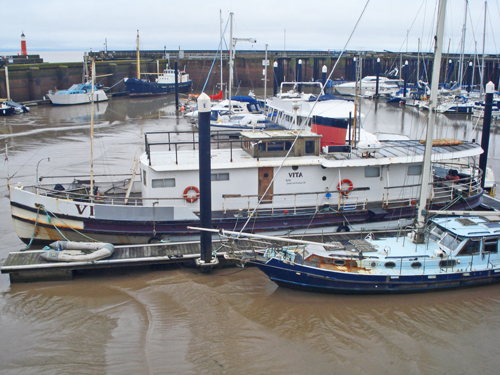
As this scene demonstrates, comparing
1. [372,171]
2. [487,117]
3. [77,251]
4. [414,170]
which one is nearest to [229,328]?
[77,251]

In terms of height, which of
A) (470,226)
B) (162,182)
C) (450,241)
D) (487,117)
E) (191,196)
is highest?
(487,117)

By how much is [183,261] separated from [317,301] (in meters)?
3.87

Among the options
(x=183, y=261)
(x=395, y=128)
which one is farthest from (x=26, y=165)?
(x=395, y=128)

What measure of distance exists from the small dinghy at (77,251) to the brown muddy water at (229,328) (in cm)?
63

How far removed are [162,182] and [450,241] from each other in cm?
833

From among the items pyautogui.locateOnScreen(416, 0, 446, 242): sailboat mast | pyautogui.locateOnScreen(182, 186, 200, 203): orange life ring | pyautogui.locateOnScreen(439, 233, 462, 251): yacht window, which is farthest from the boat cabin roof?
pyautogui.locateOnScreen(182, 186, 200, 203): orange life ring

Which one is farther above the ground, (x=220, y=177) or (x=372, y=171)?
(x=372, y=171)

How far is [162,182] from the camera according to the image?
14.0 m

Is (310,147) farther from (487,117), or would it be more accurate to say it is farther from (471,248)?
(487,117)

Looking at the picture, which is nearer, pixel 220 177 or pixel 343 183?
pixel 220 177

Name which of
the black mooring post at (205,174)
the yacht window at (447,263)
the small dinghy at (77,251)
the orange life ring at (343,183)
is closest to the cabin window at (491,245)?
the yacht window at (447,263)

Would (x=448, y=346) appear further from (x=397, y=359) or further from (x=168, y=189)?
(x=168, y=189)

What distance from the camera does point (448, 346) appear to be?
984 centimetres

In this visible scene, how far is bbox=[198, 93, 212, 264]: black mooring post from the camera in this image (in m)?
11.2
